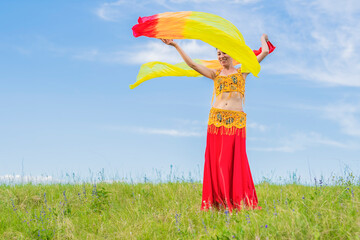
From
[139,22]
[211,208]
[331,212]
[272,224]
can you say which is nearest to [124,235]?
[211,208]

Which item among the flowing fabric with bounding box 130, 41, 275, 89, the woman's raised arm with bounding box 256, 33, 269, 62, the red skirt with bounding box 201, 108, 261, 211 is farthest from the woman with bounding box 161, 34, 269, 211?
the flowing fabric with bounding box 130, 41, 275, 89

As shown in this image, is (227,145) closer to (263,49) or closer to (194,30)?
(263,49)

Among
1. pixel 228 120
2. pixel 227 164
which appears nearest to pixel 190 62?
pixel 228 120

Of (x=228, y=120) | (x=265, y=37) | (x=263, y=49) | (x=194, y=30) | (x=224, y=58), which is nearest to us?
(x=194, y=30)

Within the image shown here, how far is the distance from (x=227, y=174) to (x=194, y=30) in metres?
2.55

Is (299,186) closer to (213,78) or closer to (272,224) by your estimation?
(213,78)

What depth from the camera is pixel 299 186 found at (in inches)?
372

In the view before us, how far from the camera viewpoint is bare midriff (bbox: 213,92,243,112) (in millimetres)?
6469

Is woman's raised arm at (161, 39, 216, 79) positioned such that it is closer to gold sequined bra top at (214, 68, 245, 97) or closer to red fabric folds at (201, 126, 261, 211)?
gold sequined bra top at (214, 68, 245, 97)

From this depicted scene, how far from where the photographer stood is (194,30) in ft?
20.6

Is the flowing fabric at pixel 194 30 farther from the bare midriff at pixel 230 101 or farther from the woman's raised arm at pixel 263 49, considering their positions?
the bare midriff at pixel 230 101

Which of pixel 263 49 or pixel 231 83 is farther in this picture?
pixel 263 49

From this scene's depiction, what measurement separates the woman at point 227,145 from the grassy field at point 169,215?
0.35 meters

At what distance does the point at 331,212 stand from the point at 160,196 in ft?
14.1
